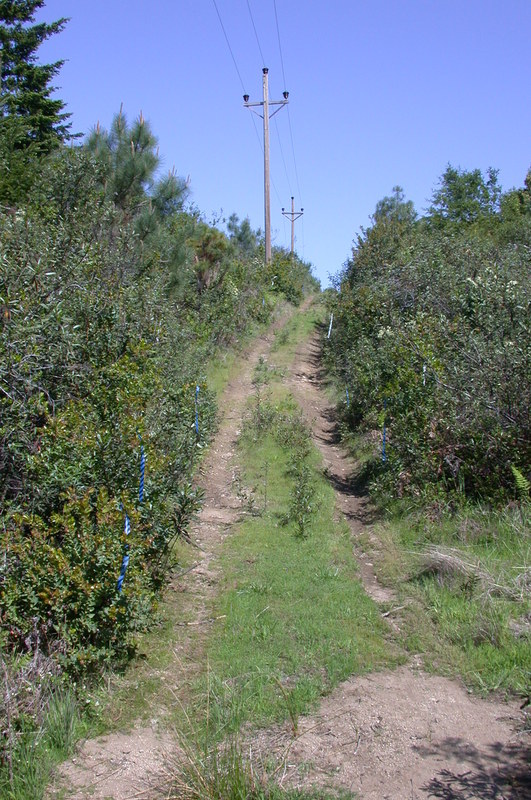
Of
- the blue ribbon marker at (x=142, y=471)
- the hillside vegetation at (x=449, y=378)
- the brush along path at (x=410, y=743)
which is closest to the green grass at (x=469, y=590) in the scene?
the brush along path at (x=410, y=743)

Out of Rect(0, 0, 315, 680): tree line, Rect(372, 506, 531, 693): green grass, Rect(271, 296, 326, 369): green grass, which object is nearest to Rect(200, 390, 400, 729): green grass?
Rect(372, 506, 531, 693): green grass

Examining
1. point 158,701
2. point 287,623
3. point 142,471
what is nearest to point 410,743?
point 158,701

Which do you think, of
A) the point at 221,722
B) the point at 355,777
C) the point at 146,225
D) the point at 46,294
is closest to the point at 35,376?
the point at 46,294

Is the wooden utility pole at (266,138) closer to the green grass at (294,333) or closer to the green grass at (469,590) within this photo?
the green grass at (294,333)

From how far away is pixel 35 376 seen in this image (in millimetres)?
6207

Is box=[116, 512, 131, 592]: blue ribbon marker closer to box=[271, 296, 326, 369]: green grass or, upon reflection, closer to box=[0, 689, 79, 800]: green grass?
box=[0, 689, 79, 800]: green grass

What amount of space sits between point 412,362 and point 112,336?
4.00m

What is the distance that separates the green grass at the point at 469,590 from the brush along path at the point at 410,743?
0.27 meters

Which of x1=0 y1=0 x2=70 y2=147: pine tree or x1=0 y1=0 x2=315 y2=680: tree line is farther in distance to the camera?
x1=0 y1=0 x2=70 y2=147: pine tree

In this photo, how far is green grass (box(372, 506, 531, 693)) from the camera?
5363 millimetres

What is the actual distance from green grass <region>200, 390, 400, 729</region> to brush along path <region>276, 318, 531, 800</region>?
0.68 feet

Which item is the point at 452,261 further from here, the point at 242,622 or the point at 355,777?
the point at 355,777

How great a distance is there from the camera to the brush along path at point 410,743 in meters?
4.09

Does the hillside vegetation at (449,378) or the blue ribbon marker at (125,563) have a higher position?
the hillside vegetation at (449,378)
